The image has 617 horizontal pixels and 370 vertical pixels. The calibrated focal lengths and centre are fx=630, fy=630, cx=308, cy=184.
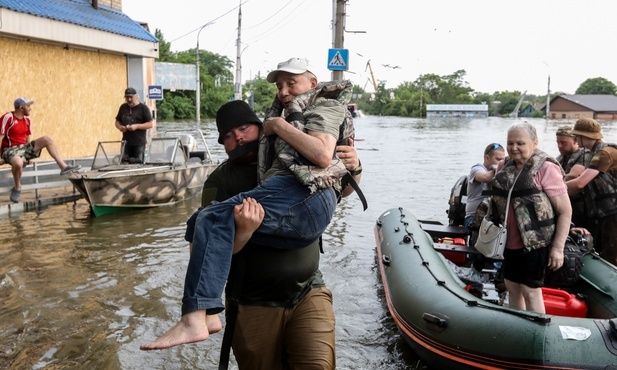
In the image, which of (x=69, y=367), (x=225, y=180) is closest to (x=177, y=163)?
(x=69, y=367)

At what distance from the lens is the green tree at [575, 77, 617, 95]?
128750mm

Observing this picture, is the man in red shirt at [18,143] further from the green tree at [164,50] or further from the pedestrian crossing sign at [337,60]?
the green tree at [164,50]

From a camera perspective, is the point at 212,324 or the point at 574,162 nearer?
the point at 212,324

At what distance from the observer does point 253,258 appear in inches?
121

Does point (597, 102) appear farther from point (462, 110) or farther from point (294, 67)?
point (294, 67)

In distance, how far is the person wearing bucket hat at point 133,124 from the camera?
480 inches

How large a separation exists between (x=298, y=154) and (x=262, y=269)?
598 mm

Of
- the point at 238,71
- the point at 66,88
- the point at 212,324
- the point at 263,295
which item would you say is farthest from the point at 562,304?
the point at 238,71

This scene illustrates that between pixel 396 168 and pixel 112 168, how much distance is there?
1411 centimetres

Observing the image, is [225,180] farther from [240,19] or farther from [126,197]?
[240,19]

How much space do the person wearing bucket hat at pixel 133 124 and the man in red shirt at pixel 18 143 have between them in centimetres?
125

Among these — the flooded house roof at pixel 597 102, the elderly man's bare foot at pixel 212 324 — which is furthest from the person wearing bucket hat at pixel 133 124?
the flooded house roof at pixel 597 102

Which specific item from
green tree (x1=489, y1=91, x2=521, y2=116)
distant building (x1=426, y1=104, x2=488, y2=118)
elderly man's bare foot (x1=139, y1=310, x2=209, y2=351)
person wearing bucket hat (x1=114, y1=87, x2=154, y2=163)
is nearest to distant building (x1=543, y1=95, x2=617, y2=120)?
distant building (x1=426, y1=104, x2=488, y2=118)

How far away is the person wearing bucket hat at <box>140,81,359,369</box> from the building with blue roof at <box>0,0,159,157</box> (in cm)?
1178
